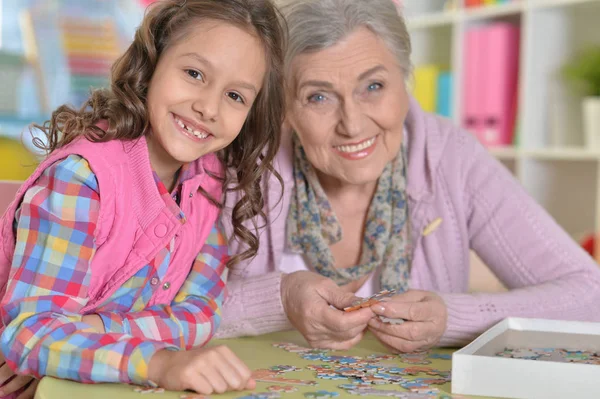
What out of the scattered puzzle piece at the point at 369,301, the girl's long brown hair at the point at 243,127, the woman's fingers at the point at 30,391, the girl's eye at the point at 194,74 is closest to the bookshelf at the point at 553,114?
the girl's long brown hair at the point at 243,127

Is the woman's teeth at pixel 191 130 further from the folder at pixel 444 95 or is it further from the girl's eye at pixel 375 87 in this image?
the folder at pixel 444 95

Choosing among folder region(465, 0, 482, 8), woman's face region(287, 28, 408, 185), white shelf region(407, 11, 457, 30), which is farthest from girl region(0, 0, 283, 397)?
white shelf region(407, 11, 457, 30)

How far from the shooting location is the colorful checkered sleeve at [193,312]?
135cm

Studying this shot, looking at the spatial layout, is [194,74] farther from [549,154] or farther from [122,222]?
[549,154]

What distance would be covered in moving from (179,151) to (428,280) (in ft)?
2.27

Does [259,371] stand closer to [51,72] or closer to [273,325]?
[273,325]

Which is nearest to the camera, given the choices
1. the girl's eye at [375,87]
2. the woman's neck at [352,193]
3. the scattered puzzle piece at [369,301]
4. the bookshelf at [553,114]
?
the scattered puzzle piece at [369,301]

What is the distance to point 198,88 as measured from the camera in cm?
144

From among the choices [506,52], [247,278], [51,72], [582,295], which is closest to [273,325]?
[247,278]

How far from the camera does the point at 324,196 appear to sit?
1.84 m

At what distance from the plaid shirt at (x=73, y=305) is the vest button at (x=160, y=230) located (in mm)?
42

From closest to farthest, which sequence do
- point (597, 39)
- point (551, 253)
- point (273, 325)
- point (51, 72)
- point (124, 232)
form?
point (124, 232), point (273, 325), point (551, 253), point (597, 39), point (51, 72)

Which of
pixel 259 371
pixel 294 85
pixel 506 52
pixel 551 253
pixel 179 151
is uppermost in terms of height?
pixel 506 52

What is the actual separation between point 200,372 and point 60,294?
264 millimetres
